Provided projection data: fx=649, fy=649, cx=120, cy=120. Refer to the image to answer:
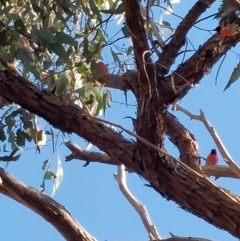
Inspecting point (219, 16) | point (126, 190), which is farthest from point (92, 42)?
point (219, 16)

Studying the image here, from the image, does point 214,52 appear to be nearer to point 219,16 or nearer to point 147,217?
point 219,16

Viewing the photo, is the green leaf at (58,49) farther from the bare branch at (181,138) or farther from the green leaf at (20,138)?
the green leaf at (20,138)

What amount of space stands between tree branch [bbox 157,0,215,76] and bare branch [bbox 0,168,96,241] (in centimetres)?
47

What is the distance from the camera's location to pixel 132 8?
1539 mm

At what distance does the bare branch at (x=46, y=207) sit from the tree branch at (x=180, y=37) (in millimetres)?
473

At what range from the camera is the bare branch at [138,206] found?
1836 mm

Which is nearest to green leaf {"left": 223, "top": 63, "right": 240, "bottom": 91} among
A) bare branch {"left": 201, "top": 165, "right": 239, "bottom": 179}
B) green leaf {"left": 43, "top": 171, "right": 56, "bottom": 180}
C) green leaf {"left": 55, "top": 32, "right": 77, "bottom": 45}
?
green leaf {"left": 55, "top": 32, "right": 77, "bottom": 45}

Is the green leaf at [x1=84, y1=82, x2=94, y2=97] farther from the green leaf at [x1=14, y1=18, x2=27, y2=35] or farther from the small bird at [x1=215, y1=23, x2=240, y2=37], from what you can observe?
the small bird at [x1=215, y1=23, x2=240, y2=37]

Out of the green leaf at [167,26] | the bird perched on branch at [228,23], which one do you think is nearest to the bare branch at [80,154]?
the green leaf at [167,26]

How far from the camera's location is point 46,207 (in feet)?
5.58

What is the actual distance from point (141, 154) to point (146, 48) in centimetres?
25

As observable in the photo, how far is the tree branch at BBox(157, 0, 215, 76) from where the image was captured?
4.95 feet

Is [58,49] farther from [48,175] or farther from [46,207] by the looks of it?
[48,175]

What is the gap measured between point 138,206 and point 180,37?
670mm
